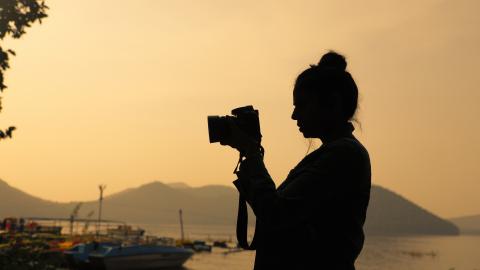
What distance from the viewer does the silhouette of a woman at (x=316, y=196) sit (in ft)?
7.27

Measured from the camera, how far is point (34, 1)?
11391mm

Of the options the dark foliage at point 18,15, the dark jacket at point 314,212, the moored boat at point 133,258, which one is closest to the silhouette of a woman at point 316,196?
the dark jacket at point 314,212

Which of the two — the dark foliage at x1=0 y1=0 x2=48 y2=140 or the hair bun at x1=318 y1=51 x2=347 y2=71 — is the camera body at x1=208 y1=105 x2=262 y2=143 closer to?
the hair bun at x1=318 y1=51 x2=347 y2=71

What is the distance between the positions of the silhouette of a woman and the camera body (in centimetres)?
4

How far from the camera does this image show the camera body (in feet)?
8.18

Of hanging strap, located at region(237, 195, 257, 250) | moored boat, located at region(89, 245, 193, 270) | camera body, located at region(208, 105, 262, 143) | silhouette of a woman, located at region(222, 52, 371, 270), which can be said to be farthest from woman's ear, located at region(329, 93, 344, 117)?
moored boat, located at region(89, 245, 193, 270)

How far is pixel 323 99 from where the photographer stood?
2475mm

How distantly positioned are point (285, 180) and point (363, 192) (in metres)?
0.33

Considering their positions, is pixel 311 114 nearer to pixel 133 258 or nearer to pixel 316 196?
pixel 316 196

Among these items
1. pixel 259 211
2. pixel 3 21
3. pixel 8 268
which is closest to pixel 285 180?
pixel 259 211

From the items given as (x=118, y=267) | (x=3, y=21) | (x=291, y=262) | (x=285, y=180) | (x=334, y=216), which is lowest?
(x=118, y=267)

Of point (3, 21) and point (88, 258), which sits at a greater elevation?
point (3, 21)

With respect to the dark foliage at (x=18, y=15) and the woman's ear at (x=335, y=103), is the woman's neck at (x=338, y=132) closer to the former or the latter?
the woman's ear at (x=335, y=103)

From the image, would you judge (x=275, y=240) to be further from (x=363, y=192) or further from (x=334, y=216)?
(x=363, y=192)
